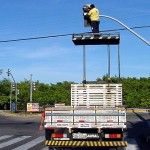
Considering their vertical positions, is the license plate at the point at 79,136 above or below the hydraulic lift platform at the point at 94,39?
below

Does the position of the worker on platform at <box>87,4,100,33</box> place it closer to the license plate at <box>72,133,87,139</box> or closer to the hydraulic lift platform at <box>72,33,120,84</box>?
the hydraulic lift platform at <box>72,33,120,84</box>

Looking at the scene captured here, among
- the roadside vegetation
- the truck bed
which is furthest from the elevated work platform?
the roadside vegetation

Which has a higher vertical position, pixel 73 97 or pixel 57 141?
pixel 73 97

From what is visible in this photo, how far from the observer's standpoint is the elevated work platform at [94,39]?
1505 cm

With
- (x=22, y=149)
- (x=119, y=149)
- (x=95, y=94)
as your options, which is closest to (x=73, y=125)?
(x=119, y=149)

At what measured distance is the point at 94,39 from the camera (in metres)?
15.2

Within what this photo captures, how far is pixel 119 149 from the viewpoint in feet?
40.3

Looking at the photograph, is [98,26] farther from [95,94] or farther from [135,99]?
[135,99]

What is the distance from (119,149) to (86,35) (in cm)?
504

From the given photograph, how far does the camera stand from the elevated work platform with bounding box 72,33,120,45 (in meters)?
15.0

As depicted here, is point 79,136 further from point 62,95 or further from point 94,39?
point 62,95

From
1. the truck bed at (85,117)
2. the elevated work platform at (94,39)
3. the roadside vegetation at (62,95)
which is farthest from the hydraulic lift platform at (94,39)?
the roadside vegetation at (62,95)

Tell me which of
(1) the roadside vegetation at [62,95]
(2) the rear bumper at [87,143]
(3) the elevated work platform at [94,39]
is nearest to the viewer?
(2) the rear bumper at [87,143]

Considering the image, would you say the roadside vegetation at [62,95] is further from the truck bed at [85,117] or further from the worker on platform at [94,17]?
the truck bed at [85,117]
